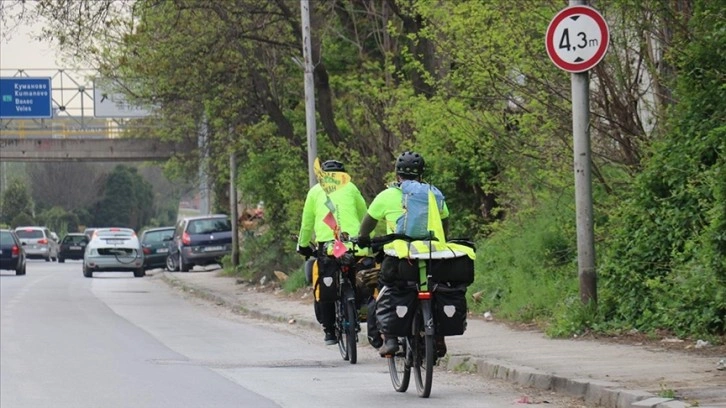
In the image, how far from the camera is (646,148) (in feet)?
53.0

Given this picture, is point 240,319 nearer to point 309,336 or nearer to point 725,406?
point 309,336

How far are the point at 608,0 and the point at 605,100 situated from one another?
1.20m

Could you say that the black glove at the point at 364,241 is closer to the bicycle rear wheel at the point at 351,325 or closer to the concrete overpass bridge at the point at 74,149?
the bicycle rear wheel at the point at 351,325

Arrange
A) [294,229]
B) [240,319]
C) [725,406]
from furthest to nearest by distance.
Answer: [294,229], [240,319], [725,406]

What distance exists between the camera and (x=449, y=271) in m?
10.8

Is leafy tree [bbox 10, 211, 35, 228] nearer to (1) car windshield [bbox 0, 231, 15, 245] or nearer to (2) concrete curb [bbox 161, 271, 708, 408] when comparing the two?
(1) car windshield [bbox 0, 231, 15, 245]

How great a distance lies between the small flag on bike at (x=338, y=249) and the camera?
44.5ft

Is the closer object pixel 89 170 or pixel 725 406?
pixel 725 406

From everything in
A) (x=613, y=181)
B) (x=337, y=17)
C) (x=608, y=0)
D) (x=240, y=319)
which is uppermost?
(x=337, y=17)

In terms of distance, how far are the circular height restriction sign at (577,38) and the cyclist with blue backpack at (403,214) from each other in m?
3.54

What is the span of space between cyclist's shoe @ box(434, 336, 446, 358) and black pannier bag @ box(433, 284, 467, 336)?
18 centimetres

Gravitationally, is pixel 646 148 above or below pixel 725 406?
above

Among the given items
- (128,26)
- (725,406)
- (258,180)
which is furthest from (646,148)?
(258,180)

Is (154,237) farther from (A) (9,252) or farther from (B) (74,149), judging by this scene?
(B) (74,149)
